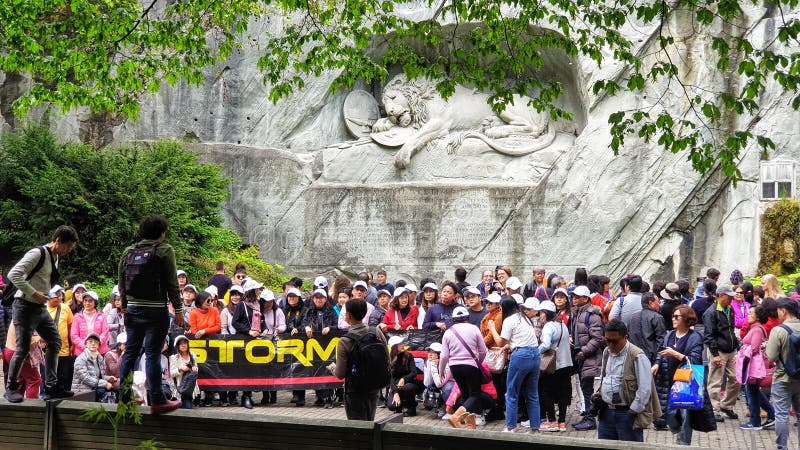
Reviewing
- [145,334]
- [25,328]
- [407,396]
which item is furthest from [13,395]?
[407,396]

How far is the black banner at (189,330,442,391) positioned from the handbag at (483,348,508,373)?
138cm

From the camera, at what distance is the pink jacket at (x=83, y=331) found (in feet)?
37.3

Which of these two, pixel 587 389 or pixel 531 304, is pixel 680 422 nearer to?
pixel 587 389

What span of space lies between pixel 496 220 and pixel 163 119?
27.8 feet

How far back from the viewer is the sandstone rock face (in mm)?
19875

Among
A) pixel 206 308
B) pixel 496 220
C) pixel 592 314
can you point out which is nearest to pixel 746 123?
pixel 496 220

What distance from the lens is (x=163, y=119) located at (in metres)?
22.3

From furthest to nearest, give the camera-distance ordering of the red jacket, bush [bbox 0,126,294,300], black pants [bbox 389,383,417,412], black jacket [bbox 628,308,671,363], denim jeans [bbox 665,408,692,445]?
bush [bbox 0,126,294,300]
the red jacket
black pants [bbox 389,383,417,412]
black jacket [bbox 628,308,671,363]
denim jeans [bbox 665,408,692,445]

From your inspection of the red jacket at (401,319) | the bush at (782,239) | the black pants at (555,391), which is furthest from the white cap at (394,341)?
the bush at (782,239)

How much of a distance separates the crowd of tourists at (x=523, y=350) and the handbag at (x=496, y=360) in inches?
0.6

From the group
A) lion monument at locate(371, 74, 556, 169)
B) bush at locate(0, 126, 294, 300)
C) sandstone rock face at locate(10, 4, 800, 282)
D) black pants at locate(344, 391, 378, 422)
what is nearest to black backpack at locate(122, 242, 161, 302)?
black pants at locate(344, 391, 378, 422)

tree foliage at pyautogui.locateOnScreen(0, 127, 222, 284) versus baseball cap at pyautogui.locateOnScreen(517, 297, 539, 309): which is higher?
tree foliage at pyautogui.locateOnScreen(0, 127, 222, 284)

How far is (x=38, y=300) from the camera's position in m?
7.38

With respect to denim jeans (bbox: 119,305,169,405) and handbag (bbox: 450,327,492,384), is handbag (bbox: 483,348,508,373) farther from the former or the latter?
denim jeans (bbox: 119,305,169,405)
